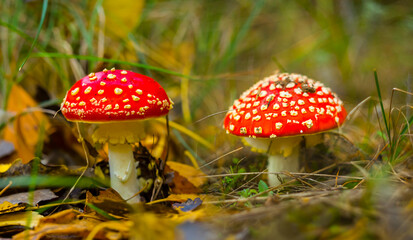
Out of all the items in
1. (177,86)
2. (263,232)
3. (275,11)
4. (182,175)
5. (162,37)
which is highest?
(275,11)

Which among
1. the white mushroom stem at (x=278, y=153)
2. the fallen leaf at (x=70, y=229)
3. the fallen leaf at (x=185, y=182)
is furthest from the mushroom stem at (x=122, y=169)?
the white mushroom stem at (x=278, y=153)

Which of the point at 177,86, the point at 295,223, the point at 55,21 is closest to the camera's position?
the point at 295,223

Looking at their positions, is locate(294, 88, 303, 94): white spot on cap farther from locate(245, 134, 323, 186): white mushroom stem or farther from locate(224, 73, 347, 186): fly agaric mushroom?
locate(245, 134, 323, 186): white mushroom stem

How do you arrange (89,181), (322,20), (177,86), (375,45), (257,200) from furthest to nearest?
(375,45)
(322,20)
(177,86)
(89,181)
(257,200)

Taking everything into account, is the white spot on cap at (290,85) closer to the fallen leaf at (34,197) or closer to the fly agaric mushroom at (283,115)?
the fly agaric mushroom at (283,115)

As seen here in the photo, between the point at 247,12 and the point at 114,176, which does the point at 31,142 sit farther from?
the point at 247,12

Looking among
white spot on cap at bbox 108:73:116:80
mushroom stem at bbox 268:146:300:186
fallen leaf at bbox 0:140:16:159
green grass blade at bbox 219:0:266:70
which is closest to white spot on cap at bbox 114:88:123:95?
white spot on cap at bbox 108:73:116:80

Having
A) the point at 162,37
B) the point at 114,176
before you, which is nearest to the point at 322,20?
the point at 162,37
